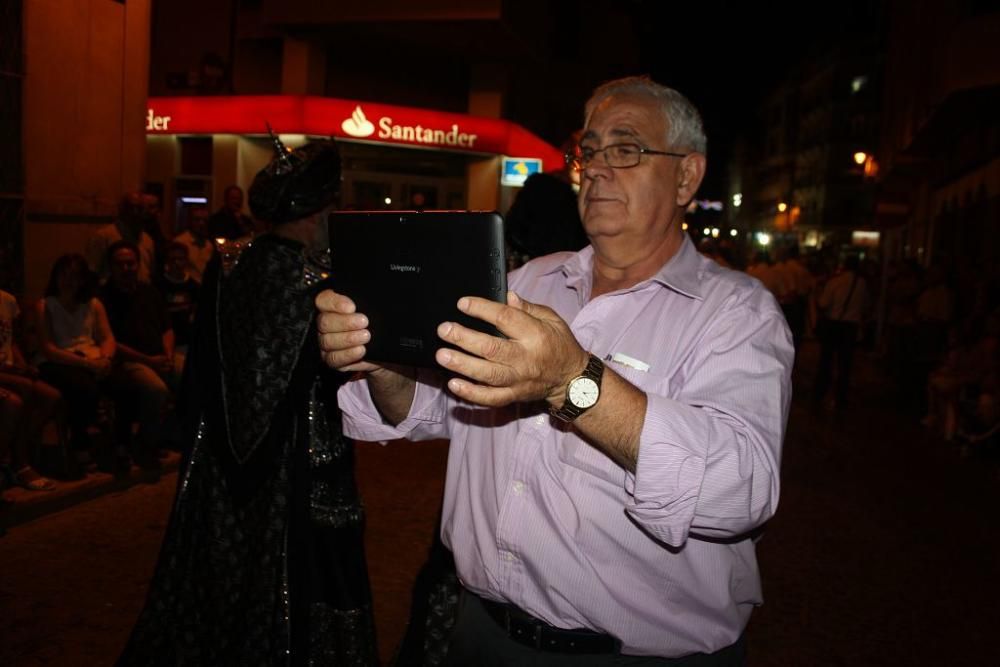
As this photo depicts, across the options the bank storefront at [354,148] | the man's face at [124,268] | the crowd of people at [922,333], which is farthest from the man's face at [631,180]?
the bank storefront at [354,148]

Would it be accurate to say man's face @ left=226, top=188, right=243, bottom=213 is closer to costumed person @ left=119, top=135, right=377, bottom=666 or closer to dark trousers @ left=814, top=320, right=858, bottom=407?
costumed person @ left=119, top=135, right=377, bottom=666

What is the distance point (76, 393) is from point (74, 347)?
0.36m

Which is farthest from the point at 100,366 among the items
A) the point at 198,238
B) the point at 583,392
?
the point at 583,392

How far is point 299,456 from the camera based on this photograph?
3.29 m

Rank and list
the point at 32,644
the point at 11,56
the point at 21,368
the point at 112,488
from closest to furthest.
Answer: the point at 32,644 < the point at 21,368 < the point at 112,488 < the point at 11,56

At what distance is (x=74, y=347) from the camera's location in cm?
656

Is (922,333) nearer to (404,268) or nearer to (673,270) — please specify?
(673,270)

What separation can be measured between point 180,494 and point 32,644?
4.58 feet

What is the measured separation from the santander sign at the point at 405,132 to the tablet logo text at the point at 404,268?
606 inches

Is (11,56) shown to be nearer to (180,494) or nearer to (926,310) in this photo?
(180,494)

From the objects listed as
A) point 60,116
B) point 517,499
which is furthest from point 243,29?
point 517,499

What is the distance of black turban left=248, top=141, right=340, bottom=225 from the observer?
3514 mm

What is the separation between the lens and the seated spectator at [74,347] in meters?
6.43

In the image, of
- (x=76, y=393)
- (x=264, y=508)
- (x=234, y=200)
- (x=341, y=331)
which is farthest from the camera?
(x=234, y=200)
